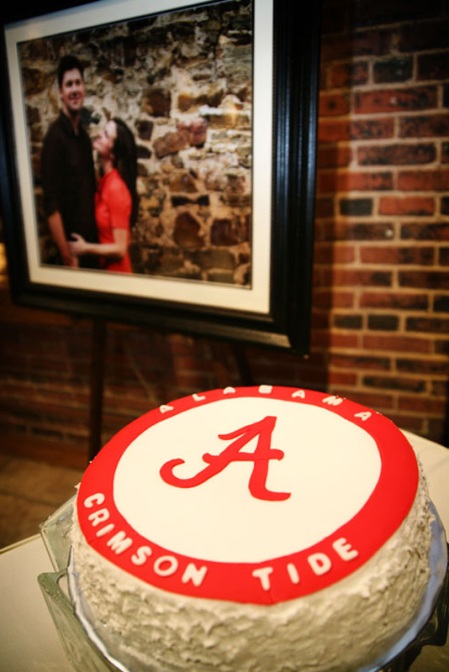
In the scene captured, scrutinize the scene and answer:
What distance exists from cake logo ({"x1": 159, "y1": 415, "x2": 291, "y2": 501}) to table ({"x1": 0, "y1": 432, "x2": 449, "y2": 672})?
31 centimetres

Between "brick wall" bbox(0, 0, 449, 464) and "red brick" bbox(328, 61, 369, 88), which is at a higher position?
"red brick" bbox(328, 61, 369, 88)

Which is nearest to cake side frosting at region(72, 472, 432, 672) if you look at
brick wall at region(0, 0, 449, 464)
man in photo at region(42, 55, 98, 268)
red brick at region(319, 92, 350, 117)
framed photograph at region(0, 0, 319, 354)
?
framed photograph at region(0, 0, 319, 354)

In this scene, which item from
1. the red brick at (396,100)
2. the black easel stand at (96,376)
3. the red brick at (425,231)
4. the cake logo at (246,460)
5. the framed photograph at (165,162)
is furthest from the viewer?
the black easel stand at (96,376)

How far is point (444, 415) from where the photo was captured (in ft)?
6.20

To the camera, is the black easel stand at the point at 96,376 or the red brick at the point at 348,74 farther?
the black easel stand at the point at 96,376

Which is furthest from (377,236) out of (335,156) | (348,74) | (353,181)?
(348,74)

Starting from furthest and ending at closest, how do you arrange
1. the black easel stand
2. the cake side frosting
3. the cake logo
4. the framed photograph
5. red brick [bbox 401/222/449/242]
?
the black easel stand
red brick [bbox 401/222/449/242]
the framed photograph
the cake logo
the cake side frosting

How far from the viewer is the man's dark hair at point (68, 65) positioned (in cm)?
147

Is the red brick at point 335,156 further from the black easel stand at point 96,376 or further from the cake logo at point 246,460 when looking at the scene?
the cake logo at point 246,460

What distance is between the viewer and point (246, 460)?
0.74 m

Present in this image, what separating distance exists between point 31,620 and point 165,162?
1.15 meters

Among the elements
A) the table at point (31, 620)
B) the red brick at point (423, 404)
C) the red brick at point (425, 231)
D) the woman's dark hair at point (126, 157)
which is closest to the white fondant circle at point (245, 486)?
the table at point (31, 620)

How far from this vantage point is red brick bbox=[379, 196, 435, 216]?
5.44ft

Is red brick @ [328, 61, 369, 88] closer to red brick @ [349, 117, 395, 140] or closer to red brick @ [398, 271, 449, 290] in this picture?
red brick @ [349, 117, 395, 140]
